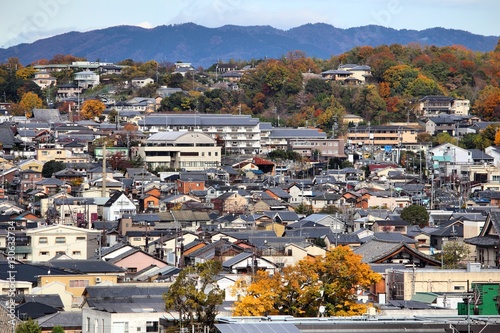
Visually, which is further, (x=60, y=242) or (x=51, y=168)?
(x=51, y=168)

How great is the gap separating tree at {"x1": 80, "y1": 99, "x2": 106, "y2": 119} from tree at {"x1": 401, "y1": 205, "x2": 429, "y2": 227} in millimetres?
29498

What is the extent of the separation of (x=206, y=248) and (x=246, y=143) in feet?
96.1

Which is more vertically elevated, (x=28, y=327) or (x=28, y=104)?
(x=28, y=327)

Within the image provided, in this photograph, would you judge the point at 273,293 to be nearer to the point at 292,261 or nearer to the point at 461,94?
the point at 292,261

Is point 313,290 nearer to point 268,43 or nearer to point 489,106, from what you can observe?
point 489,106

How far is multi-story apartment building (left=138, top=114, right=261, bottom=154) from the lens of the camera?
2098 inches

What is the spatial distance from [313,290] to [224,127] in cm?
3920

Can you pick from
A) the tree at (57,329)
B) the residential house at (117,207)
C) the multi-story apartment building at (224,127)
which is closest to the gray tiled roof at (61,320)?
the tree at (57,329)

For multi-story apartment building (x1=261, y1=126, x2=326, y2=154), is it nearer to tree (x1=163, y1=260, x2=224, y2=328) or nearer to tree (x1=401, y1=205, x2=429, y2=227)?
tree (x1=401, y1=205, x2=429, y2=227)

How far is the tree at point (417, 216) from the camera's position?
3284 centimetres

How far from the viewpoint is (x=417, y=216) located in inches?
1300

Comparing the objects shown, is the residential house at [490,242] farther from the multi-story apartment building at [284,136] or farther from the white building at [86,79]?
the white building at [86,79]

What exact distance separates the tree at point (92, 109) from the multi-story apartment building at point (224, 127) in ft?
22.9

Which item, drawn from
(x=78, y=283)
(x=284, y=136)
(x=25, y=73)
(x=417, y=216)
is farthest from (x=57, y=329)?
(x=25, y=73)
